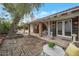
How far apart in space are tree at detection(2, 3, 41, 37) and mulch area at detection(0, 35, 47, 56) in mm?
193

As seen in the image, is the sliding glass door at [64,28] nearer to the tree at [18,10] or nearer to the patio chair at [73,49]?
the patio chair at [73,49]

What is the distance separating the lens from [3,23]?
16.2 feet

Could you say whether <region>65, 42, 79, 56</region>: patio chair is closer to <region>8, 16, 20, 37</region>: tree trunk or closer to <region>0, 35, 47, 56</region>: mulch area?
<region>0, 35, 47, 56</region>: mulch area

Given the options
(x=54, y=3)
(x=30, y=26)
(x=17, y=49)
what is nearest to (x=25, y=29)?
(x=30, y=26)

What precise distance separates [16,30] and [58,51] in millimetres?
941

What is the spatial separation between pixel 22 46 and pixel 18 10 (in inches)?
28.8

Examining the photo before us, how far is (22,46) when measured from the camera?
4984 mm

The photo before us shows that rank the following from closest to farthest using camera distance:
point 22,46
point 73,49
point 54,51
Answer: point 73,49, point 54,51, point 22,46

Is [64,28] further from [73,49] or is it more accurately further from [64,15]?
[73,49]

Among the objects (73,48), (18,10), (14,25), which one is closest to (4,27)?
(14,25)

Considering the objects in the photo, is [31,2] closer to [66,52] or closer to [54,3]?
[54,3]

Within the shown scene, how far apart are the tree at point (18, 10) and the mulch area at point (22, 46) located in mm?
193

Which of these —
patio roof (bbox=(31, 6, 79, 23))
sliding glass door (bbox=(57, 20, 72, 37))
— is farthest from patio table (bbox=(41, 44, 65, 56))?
patio roof (bbox=(31, 6, 79, 23))

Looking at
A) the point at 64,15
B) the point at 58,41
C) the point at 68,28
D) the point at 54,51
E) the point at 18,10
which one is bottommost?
the point at 54,51
